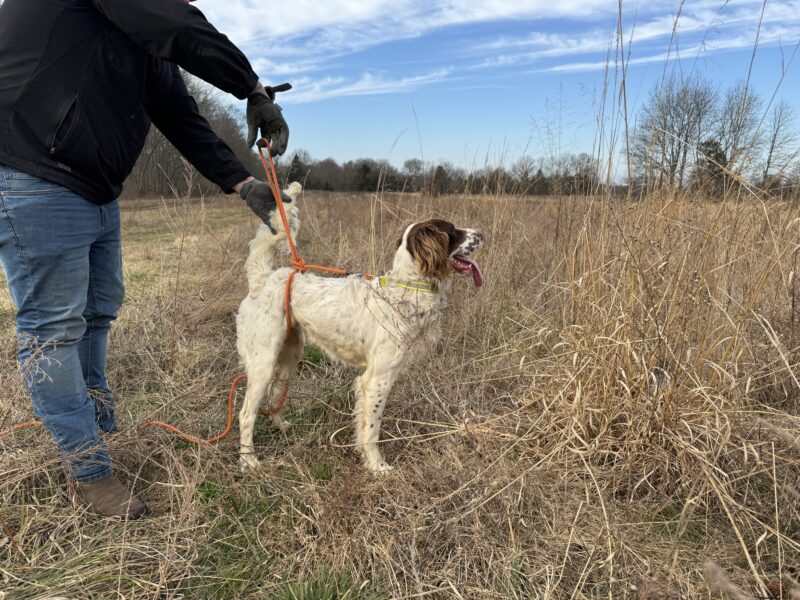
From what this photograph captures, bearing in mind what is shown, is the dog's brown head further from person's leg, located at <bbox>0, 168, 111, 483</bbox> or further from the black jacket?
person's leg, located at <bbox>0, 168, 111, 483</bbox>

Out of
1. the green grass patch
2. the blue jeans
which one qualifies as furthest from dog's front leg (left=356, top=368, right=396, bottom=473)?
the blue jeans

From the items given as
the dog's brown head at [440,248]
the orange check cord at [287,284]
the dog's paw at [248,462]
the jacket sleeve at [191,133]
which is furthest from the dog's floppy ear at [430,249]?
the dog's paw at [248,462]

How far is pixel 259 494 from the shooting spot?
2.41 metres

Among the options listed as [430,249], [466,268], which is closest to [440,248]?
[430,249]

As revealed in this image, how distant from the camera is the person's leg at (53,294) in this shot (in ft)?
6.31

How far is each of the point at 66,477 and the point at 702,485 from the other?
2697mm

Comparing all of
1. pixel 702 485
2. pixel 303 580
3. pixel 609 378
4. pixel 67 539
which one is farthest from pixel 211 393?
pixel 702 485

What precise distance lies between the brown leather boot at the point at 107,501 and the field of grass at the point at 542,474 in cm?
6

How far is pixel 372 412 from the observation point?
111 inches

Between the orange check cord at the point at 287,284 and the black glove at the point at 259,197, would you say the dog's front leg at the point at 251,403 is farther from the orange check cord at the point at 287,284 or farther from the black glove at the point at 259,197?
the black glove at the point at 259,197

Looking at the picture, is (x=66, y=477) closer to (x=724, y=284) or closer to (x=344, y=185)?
(x=724, y=284)

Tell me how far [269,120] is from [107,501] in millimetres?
1866

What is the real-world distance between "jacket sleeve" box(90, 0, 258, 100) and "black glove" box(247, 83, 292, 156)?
0.37 m

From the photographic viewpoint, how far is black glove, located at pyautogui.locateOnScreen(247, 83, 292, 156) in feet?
8.02
